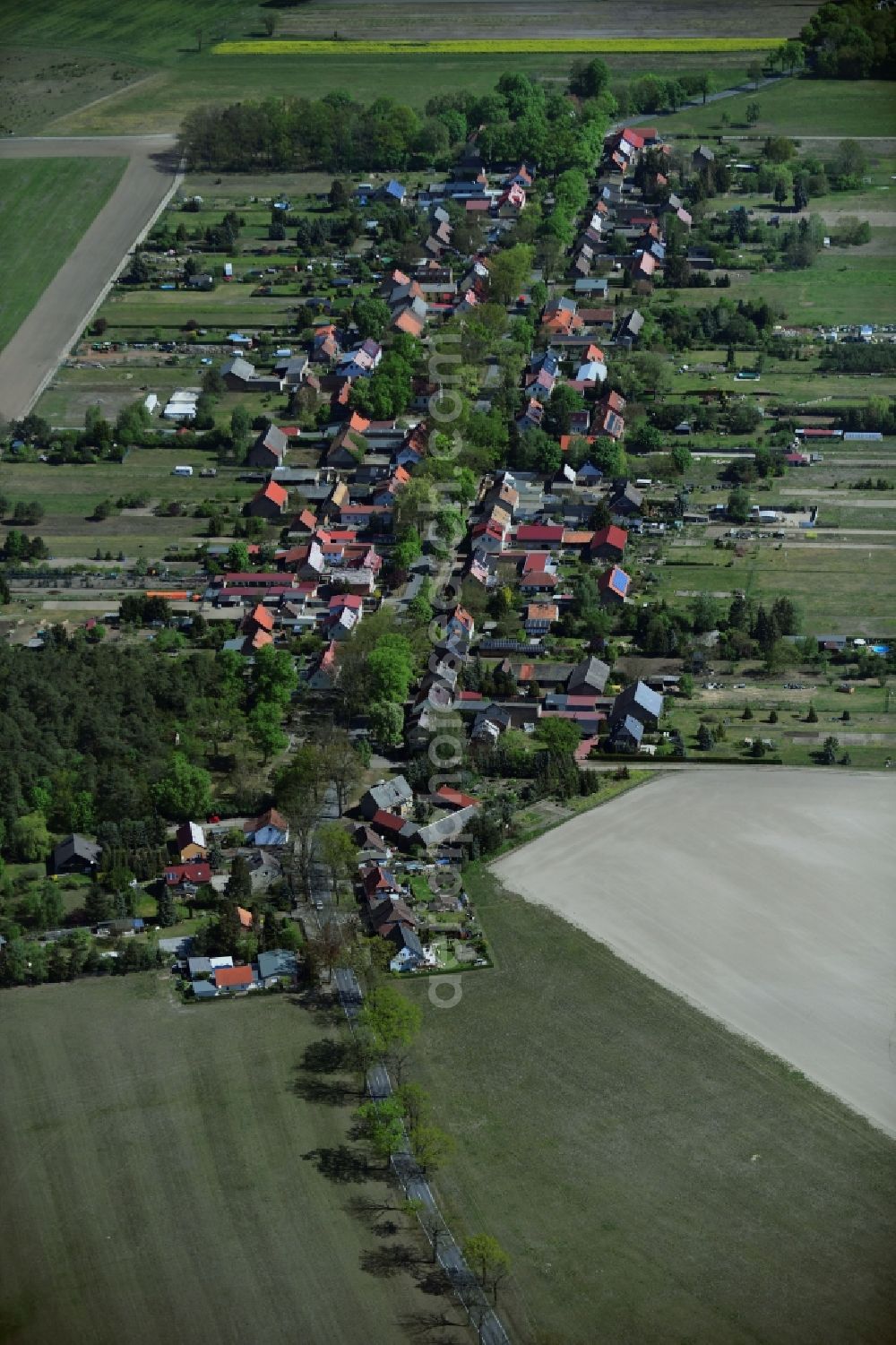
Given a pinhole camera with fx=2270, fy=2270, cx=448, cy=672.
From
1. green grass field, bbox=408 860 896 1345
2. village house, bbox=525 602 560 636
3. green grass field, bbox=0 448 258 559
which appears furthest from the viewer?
green grass field, bbox=0 448 258 559

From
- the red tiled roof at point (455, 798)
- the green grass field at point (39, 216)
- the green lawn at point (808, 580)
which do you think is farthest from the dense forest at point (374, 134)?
the red tiled roof at point (455, 798)

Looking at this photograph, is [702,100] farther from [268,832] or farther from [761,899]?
[761,899]

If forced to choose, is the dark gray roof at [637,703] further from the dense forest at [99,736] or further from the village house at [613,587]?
the dense forest at [99,736]

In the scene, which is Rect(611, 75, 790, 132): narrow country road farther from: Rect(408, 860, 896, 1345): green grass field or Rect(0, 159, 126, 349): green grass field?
Rect(408, 860, 896, 1345): green grass field

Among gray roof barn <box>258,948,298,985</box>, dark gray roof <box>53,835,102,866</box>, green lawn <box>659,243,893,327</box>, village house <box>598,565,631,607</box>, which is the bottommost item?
gray roof barn <box>258,948,298,985</box>

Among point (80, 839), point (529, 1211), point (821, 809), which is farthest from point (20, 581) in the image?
point (529, 1211)

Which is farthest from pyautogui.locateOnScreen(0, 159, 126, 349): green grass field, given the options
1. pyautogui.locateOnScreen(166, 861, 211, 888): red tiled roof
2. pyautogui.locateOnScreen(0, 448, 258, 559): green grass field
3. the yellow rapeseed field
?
pyautogui.locateOnScreen(166, 861, 211, 888): red tiled roof

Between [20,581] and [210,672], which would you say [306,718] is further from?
[20,581]
